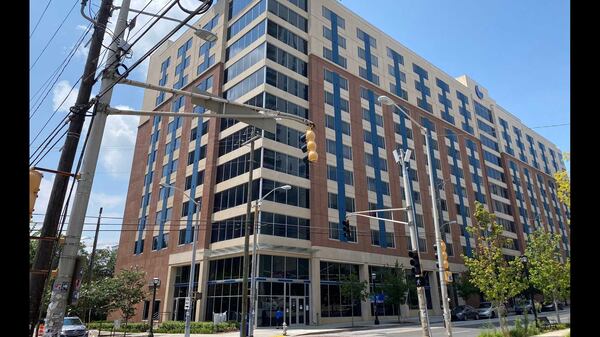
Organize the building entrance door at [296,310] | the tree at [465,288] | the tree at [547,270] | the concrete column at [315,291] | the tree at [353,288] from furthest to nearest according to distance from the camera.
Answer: the tree at [465,288] < the concrete column at [315,291] < the tree at [353,288] < the building entrance door at [296,310] < the tree at [547,270]

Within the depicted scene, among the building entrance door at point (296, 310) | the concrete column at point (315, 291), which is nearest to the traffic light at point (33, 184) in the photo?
the building entrance door at point (296, 310)

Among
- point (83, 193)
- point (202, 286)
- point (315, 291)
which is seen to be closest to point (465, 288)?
point (315, 291)

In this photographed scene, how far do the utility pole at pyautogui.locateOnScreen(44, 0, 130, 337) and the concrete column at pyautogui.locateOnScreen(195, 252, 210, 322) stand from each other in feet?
107

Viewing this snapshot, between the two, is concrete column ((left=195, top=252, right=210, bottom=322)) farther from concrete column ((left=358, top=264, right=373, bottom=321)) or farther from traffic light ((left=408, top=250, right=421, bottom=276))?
traffic light ((left=408, top=250, right=421, bottom=276))

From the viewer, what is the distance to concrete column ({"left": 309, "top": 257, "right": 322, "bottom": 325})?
3706 centimetres

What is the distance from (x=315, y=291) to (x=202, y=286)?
1114 centimetres

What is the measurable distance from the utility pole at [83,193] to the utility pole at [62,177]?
25 centimetres

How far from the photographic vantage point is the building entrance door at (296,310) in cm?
3644

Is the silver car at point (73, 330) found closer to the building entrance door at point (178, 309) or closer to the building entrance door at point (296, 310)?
the building entrance door at point (296, 310)

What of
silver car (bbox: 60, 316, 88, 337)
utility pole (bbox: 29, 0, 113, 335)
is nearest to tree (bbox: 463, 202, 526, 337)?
utility pole (bbox: 29, 0, 113, 335)

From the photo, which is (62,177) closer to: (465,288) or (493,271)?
(493,271)

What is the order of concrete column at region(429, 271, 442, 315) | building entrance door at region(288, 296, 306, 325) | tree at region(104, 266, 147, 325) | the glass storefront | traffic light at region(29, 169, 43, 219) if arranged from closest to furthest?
traffic light at region(29, 169, 43, 219) < the glass storefront < building entrance door at region(288, 296, 306, 325) < tree at region(104, 266, 147, 325) < concrete column at region(429, 271, 442, 315)
